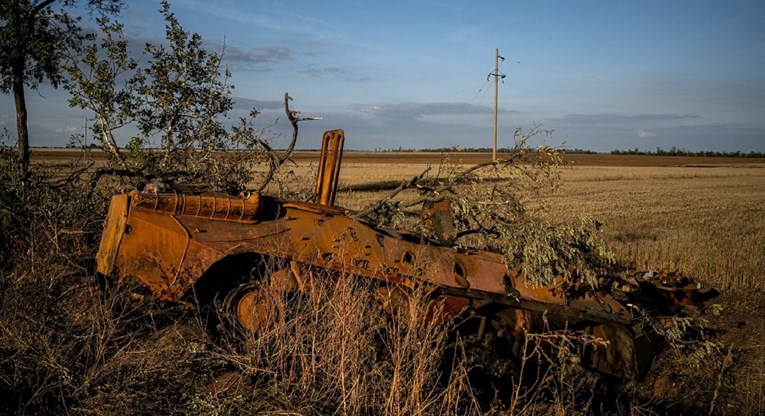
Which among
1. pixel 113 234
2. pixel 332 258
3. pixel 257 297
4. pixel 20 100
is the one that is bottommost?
pixel 257 297

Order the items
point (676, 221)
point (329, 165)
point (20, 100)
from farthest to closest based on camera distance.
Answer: point (676, 221) < point (20, 100) < point (329, 165)

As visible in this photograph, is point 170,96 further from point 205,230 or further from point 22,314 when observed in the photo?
point 22,314

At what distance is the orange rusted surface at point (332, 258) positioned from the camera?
16.4 feet

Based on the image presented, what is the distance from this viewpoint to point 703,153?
9712cm

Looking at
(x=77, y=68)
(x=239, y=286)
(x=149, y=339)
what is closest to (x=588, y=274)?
(x=239, y=286)

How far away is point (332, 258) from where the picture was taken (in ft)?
17.2

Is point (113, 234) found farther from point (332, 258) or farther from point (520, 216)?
point (520, 216)

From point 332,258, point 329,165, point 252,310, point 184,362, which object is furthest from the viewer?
point 329,165

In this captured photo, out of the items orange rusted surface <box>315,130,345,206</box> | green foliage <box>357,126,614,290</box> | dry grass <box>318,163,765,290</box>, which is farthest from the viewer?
dry grass <box>318,163,765,290</box>

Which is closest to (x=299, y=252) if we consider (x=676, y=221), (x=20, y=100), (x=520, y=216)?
(x=520, y=216)

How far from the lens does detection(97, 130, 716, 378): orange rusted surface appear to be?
4984 millimetres

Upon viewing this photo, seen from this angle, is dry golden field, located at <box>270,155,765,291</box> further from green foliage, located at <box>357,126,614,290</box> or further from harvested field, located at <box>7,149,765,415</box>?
harvested field, located at <box>7,149,765,415</box>

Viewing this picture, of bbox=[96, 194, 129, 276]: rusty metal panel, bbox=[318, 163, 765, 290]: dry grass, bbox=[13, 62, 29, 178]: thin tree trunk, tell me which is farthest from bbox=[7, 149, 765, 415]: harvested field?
bbox=[13, 62, 29, 178]: thin tree trunk

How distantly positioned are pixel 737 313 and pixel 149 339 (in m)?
7.94
